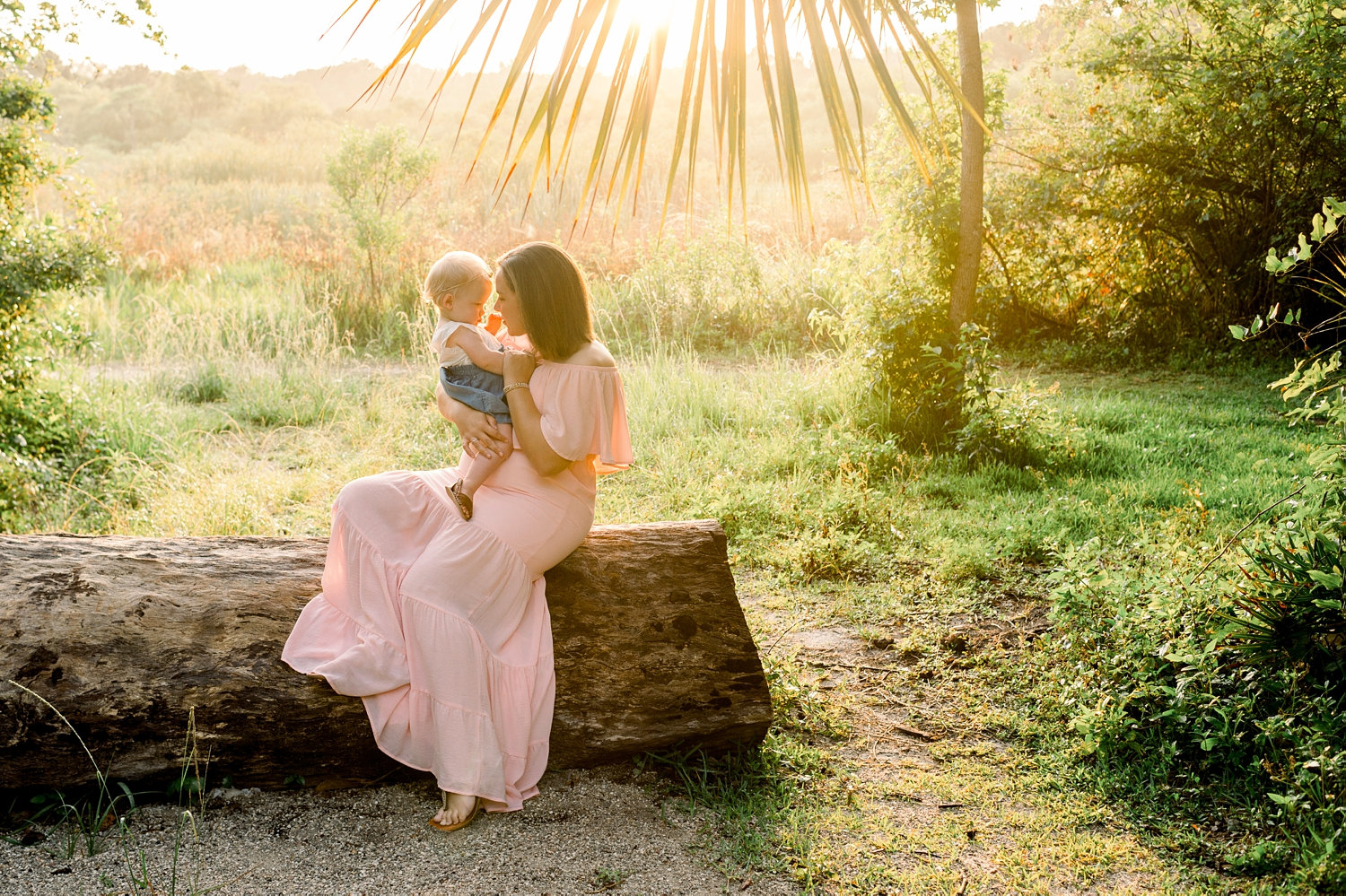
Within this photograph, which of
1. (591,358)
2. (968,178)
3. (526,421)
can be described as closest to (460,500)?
(526,421)

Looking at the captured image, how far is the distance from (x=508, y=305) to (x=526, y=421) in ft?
1.22

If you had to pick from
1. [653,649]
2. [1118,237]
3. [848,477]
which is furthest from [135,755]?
[1118,237]

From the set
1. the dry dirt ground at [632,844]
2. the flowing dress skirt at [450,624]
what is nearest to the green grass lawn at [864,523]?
the dry dirt ground at [632,844]

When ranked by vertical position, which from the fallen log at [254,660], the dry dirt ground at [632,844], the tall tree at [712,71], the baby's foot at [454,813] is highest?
the tall tree at [712,71]

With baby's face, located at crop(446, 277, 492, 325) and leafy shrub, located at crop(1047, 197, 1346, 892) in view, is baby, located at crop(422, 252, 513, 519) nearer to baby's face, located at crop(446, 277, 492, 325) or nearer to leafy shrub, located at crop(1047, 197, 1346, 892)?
baby's face, located at crop(446, 277, 492, 325)

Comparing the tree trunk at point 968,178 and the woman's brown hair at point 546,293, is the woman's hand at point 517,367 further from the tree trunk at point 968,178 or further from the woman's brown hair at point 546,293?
the tree trunk at point 968,178

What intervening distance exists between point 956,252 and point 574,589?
4.43 meters

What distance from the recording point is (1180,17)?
324 inches

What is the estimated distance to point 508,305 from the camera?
2.90m

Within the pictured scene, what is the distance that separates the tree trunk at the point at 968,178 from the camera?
17.9 feet

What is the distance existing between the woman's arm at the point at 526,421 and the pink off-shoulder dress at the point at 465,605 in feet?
0.12

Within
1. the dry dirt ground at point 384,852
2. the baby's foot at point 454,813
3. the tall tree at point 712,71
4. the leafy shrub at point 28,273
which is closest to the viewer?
the tall tree at point 712,71

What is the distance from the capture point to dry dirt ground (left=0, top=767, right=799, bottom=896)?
2387 millimetres

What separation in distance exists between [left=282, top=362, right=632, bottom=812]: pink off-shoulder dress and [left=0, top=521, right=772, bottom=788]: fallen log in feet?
0.33
